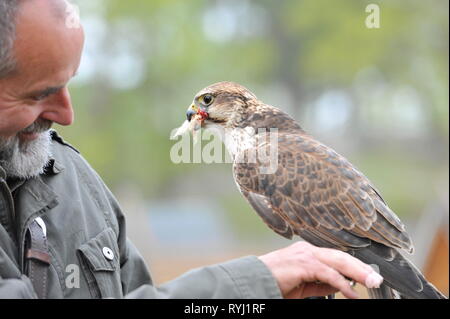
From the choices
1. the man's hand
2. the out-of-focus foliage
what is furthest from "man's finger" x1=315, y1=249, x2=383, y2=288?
the out-of-focus foliage

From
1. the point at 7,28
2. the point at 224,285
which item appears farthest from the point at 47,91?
the point at 224,285

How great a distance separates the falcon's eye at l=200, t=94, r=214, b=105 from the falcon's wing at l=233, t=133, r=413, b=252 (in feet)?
1.11

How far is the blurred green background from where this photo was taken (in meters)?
15.2

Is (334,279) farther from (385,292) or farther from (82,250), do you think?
(82,250)

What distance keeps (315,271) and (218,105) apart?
1.35m

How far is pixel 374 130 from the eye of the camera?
20.6 m

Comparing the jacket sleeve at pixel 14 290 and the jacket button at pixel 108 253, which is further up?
the jacket sleeve at pixel 14 290

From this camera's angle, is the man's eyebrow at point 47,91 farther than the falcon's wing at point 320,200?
No

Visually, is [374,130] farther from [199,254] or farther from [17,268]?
[17,268]

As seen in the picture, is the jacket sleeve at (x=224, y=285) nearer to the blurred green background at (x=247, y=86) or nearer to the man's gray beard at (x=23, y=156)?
the man's gray beard at (x=23, y=156)

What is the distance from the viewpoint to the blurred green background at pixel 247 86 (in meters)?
15.2

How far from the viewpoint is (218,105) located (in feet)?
10.3

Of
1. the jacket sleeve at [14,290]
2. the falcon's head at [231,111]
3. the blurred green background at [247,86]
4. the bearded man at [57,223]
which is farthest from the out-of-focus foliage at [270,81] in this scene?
the jacket sleeve at [14,290]

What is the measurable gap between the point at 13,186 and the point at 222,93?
3.58 feet
